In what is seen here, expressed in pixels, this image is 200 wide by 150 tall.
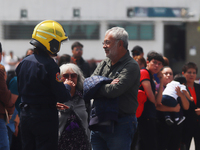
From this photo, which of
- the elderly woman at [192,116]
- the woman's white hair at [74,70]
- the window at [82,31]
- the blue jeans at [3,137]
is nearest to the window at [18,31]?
the window at [82,31]

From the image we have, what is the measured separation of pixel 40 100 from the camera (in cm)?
325

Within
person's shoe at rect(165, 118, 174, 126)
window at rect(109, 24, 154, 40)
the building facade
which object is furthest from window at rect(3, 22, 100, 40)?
person's shoe at rect(165, 118, 174, 126)

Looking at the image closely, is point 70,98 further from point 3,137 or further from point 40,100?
point 3,137

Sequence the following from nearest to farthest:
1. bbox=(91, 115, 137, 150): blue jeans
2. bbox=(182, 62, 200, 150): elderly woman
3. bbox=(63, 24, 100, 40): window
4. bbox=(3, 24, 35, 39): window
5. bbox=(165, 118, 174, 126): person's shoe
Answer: bbox=(91, 115, 137, 150): blue jeans → bbox=(165, 118, 174, 126): person's shoe → bbox=(182, 62, 200, 150): elderly woman → bbox=(63, 24, 100, 40): window → bbox=(3, 24, 35, 39): window

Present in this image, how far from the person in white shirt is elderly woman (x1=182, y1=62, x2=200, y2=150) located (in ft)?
0.54

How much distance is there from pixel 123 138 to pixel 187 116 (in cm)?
271

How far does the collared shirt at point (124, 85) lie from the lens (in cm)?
331

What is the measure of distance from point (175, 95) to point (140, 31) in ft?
62.0

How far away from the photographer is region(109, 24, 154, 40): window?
24.0 metres

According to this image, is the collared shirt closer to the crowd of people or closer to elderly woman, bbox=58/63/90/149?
the crowd of people

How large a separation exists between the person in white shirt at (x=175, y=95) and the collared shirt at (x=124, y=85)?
2209 millimetres

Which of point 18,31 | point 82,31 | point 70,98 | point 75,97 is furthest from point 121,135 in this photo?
point 18,31

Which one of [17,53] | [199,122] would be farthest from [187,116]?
[17,53]

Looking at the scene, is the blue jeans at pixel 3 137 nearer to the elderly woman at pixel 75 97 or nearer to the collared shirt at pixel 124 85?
the elderly woman at pixel 75 97
